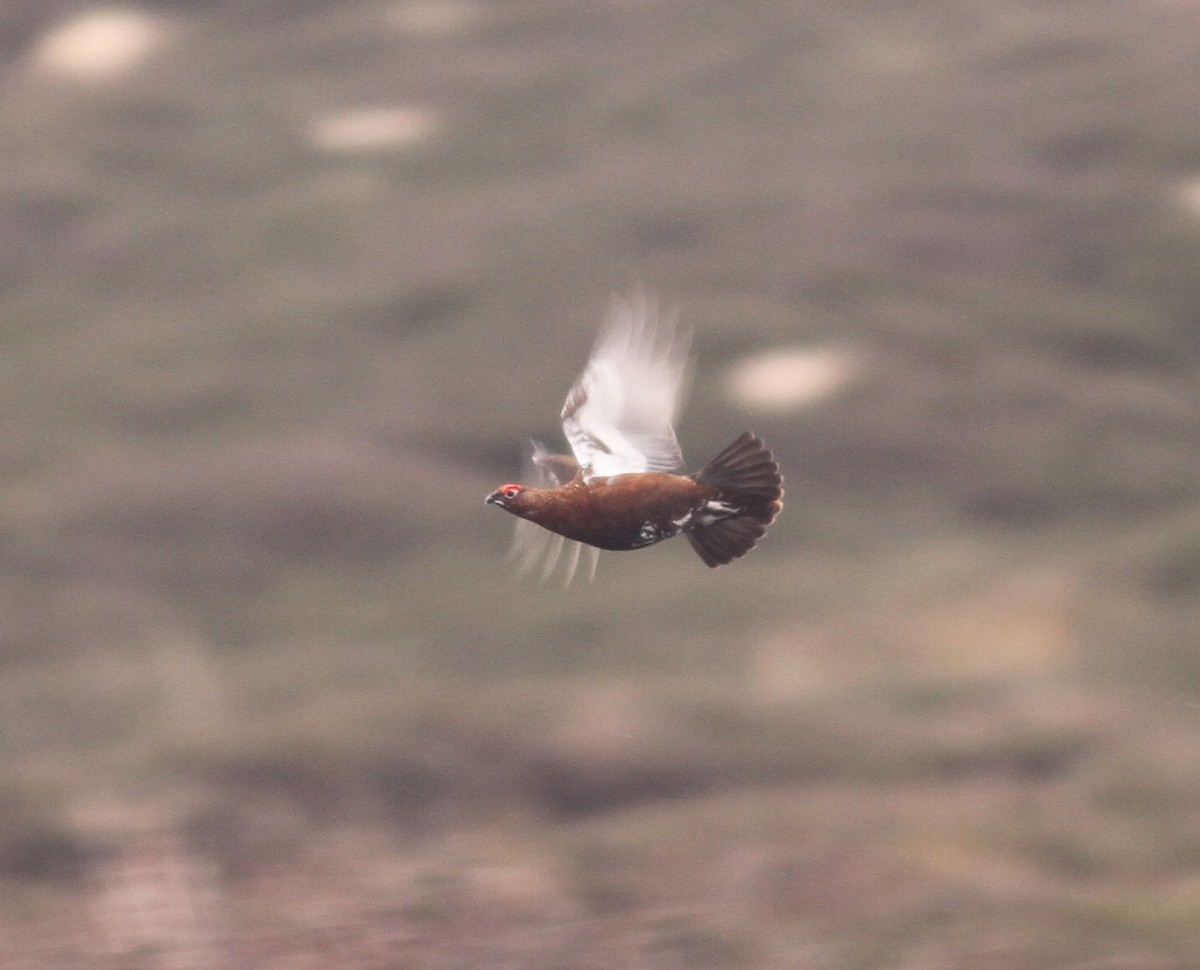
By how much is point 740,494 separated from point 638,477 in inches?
12.6

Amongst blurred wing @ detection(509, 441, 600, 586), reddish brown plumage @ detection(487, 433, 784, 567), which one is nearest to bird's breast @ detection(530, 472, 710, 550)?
reddish brown plumage @ detection(487, 433, 784, 567)

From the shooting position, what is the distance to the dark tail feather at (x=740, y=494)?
601 cm

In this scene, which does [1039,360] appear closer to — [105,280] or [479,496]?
[479,496]

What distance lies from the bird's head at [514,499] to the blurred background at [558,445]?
7477 mm

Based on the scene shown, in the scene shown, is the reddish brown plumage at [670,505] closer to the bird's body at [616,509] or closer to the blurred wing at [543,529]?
the bird's body at [616,509]

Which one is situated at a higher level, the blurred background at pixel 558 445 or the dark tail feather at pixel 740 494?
the blurred background at pixel 558 445

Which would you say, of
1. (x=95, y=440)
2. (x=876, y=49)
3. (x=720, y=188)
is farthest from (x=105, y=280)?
(x=876, y=49)

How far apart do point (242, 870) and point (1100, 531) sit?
1109 cm

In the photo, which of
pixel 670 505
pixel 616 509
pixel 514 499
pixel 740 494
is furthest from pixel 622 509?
pixel 740 494

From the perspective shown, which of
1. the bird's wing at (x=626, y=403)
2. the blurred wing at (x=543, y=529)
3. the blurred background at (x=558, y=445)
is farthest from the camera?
the blurred background at (x=558, y=445)

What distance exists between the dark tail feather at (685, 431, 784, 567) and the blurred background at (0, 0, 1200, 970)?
7438 millimetres

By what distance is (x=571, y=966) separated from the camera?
42.7 ft

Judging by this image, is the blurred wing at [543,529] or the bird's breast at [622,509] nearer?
the bird's breast at [622,509]

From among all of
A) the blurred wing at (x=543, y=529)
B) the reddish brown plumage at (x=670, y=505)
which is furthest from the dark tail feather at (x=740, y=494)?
the blurred wing at (x=543, y=529)
